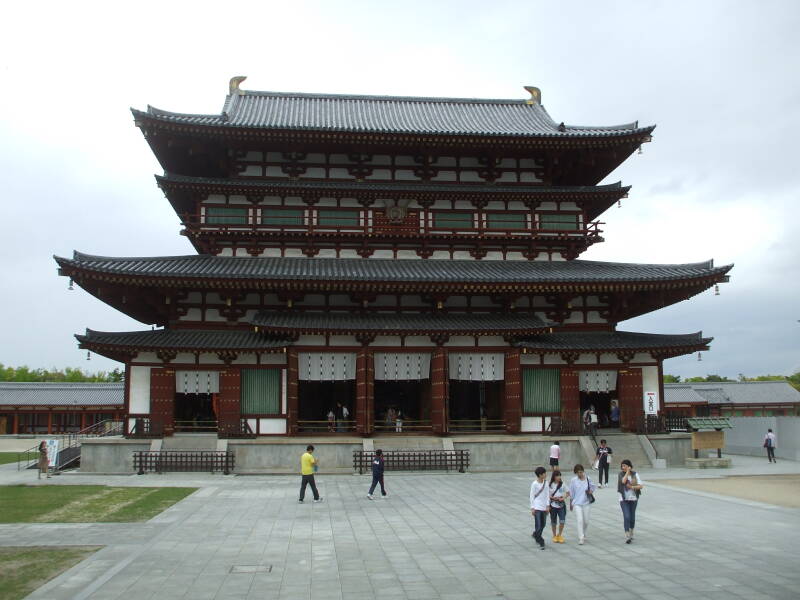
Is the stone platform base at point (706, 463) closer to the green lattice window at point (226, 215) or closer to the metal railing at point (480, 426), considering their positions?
the metal railing at point (480, 426)

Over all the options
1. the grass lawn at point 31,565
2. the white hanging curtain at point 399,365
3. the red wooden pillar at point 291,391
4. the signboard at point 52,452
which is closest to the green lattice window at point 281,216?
the red wooden pillar at point 291,391

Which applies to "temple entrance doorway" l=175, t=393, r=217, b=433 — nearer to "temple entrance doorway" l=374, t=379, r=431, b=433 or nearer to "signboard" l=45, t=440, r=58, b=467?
"signboard" l=45, t=440, r=58, b=467

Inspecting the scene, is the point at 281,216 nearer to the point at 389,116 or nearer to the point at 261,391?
the point at 261,391

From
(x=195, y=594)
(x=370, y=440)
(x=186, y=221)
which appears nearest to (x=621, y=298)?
(x=370, y=440)

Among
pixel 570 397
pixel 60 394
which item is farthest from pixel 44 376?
pixel 570 397

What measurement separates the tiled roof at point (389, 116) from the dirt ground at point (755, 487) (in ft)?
57.6

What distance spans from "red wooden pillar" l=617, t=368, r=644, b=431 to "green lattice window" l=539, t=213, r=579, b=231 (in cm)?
835

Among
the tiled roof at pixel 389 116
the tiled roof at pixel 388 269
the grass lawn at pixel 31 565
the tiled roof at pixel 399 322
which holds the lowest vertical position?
the grass lawn at pixel 31 565

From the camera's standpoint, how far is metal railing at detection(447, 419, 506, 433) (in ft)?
106

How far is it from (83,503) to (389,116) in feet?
89.7

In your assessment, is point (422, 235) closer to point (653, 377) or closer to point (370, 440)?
point (370, 440)

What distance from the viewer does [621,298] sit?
3347cm

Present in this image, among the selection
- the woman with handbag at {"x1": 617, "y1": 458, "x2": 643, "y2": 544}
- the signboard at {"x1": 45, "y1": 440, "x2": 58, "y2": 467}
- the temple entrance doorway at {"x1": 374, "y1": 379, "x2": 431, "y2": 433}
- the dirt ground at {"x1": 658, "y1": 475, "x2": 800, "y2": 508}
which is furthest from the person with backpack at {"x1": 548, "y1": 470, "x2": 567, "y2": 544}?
the signboard at {"x1": 45, "y1": 440, "x2": 58, "y2": 467}

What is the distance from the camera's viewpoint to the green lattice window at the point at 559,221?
35844 mm
